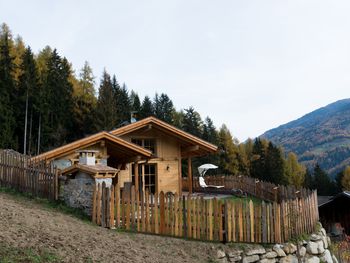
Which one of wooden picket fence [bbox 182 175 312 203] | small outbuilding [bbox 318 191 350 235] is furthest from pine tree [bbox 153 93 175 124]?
small outbuilding [bbox 318 191 350 235]

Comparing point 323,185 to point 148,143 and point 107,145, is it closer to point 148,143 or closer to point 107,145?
point 148,143

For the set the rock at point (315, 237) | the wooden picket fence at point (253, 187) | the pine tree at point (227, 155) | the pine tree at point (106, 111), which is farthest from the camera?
the pine tree at point (227, 155)

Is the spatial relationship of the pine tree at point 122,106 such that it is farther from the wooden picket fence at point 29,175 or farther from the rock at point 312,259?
the rock at point 312,259

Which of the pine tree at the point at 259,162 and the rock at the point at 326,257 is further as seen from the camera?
the pine tree at the point at 259,162

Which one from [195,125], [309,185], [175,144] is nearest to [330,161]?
[309,185]

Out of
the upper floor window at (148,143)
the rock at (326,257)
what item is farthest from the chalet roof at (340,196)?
the rock at (326,257)

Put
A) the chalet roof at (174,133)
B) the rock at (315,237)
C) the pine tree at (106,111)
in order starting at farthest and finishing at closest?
the pine tree at (106,111) < the chalet roof at (174,133) < the rock at (315,237)

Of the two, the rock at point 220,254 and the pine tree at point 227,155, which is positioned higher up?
the pine tree at point 227,155

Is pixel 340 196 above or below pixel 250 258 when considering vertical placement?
above

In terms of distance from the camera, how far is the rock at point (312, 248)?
38.9 feet

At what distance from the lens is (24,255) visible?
6.20 m

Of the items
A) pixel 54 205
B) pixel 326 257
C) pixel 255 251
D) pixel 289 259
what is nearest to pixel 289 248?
pixel 289 259

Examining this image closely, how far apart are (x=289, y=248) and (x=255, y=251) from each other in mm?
1478

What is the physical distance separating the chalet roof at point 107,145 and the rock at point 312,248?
880 centimetres
